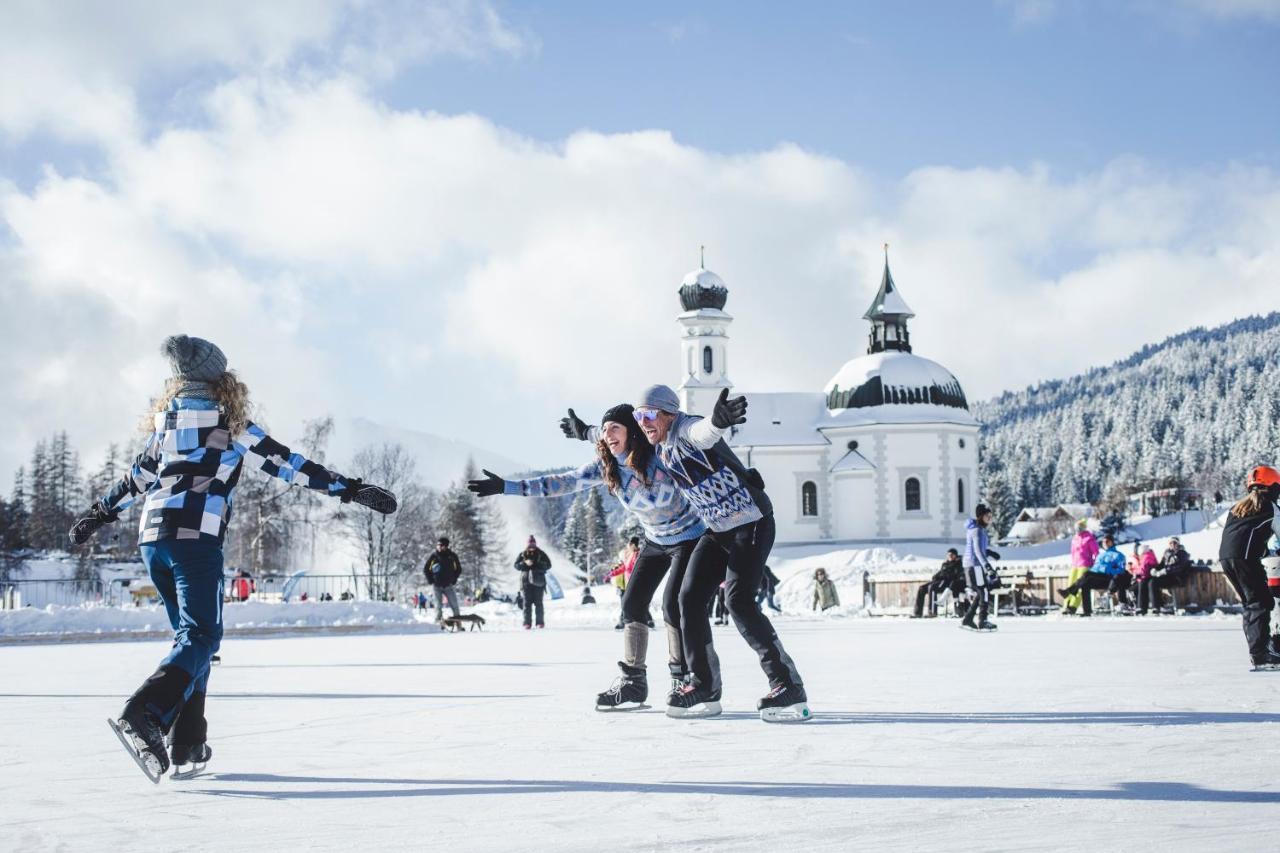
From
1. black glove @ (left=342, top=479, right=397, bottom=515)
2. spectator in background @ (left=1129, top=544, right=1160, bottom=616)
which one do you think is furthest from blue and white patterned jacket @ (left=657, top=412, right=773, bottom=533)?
spectator in background @ (left=1129, top=544, right=1160, bottom=616)

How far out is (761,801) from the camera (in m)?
3.95

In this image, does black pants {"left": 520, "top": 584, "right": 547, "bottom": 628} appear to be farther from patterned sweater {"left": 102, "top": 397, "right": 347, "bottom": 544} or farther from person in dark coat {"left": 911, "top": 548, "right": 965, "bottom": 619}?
patterned sweater {"left": 102, "top": 397, "right": 347, "bottom": 544}

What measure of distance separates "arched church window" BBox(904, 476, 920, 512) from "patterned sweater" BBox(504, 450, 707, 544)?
58.2 m

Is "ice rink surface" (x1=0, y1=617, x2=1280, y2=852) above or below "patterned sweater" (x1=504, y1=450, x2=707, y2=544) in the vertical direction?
below

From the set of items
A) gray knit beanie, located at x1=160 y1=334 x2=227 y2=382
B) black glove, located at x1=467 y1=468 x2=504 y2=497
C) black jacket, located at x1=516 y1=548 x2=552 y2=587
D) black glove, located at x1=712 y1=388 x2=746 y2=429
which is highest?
gray knit beanie, located at x1=160 y1=334 x2=227 y2=382

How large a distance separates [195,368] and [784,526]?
A: 60.0 meters

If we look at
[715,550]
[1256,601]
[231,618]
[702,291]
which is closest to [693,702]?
[715,550]

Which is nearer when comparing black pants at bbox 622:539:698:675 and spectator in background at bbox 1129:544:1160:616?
black pants at bbox 622:539:698:675

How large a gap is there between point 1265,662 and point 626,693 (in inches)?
Answer: 193

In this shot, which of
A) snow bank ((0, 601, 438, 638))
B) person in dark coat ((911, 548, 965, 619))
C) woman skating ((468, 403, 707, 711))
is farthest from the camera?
person in dark coat ((911, 548, 965, 619))

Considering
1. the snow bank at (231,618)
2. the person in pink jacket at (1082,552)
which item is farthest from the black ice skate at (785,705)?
the person in pink jacket at (1082,552)

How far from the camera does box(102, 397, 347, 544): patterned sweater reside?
197 inches

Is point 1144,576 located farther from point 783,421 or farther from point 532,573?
point 783,421

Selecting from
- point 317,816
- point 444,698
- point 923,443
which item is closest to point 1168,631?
point 444,698
